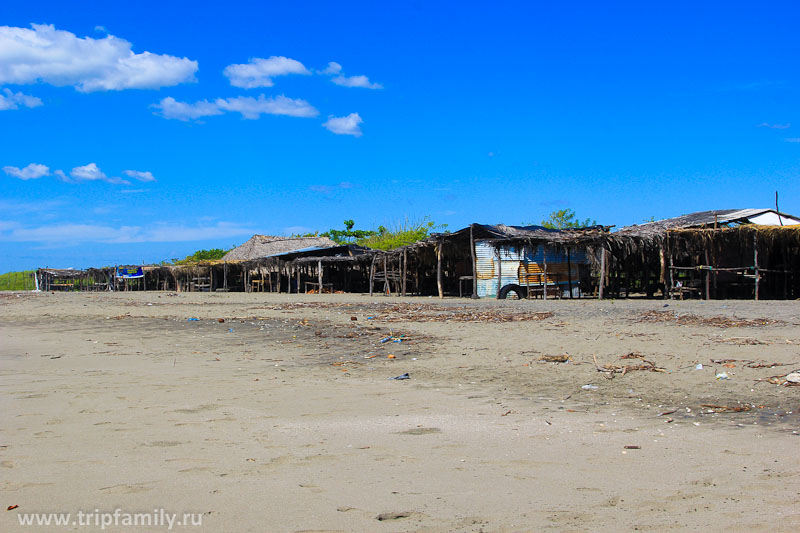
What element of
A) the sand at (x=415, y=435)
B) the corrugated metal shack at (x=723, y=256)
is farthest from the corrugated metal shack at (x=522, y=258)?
the sand at (x=415, y=435)

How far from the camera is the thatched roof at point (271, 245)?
46969mm

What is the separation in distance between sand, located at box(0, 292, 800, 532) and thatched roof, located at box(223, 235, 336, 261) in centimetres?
3706

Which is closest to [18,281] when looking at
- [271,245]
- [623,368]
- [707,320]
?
[271,245]

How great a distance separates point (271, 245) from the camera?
4853cm

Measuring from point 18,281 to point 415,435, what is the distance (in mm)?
73859

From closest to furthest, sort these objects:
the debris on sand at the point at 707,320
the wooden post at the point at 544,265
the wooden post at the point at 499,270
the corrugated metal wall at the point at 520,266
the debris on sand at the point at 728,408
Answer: the debris on sand at the point at 728,408 < the debris on sand at the point at 707,320 < the wooden post at the point at 544,265 < the wooden post at the point at 499,270 < the corrugated metal wall at the point at 520,266

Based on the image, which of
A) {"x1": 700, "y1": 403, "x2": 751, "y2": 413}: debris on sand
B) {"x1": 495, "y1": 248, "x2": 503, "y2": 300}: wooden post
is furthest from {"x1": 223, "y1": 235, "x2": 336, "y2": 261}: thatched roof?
{"x1": 700, "y1": 403, "x2": 751, "y2": 413}: debris on sand

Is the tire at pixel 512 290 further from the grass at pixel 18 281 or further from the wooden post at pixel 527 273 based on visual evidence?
the grass at pixel 18 281

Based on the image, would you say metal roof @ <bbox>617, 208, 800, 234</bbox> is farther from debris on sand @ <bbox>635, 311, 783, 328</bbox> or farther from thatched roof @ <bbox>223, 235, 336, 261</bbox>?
thatched roof @ <bbox>223, 235, 336, 261</bbox>

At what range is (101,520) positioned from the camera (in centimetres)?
305

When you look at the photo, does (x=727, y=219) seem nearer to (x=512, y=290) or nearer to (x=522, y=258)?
(x=522, y=258)

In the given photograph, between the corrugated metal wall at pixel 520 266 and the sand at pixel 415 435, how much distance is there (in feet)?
46.8

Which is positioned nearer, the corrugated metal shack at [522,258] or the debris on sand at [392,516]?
the debris on sand at [392,516]

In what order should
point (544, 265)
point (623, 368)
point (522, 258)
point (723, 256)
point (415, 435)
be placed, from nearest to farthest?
point (415, 435)
point (623, 368)
point (723, 256)
point (544, 265)
point (522, 258)
